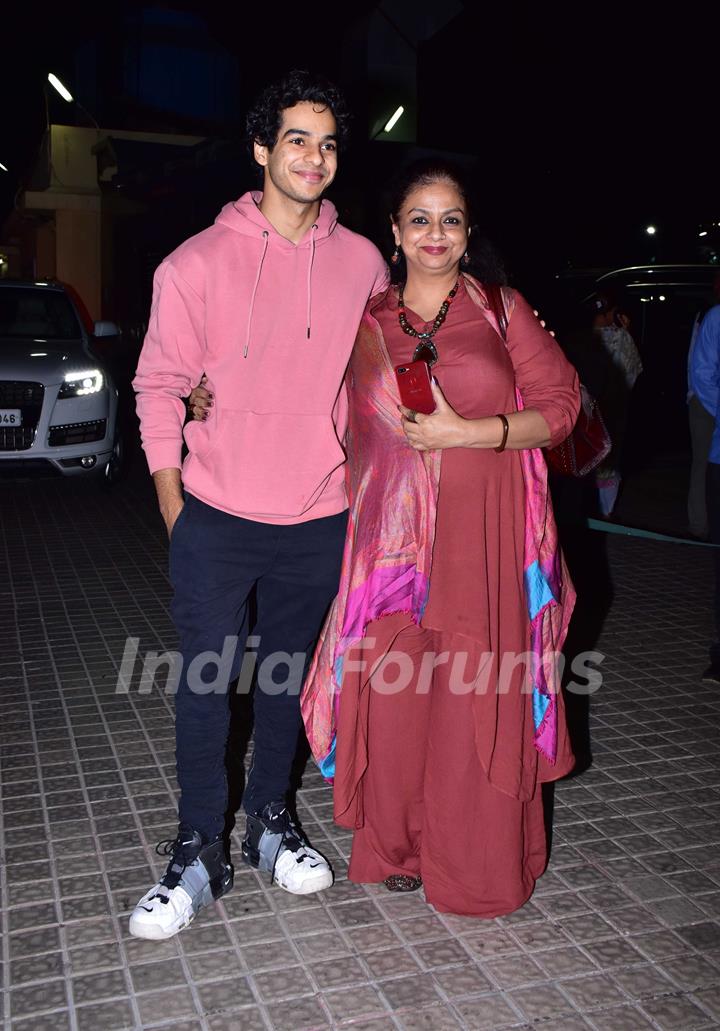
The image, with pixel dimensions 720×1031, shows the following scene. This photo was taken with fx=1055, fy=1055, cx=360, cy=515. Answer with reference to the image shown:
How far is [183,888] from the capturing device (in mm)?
2910

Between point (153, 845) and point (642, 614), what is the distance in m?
3.68

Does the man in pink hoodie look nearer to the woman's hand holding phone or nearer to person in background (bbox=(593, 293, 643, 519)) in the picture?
the woman's hand holding phone

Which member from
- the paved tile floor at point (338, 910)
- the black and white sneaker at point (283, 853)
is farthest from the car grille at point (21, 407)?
the black and white sneaker at point (283, 853)

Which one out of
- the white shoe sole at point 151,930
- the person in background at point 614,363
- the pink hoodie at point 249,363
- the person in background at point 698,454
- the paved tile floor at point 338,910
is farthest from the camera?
the person in background at point 614,363

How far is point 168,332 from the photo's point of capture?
A: 2.70 metres

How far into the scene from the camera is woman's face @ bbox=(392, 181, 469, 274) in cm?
276

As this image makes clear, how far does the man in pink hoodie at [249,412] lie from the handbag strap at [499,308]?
0.33m

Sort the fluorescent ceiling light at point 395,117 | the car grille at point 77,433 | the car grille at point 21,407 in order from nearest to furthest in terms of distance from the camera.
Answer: the car grille at point 21,407 → the car grille at point 77,433 → the fluorescent ceiling light at point 395,117

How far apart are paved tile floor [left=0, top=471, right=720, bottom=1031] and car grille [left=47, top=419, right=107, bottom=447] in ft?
13.1

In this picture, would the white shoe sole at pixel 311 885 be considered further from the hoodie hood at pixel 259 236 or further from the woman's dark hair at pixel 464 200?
the woman's dark hair at pixel 464 200

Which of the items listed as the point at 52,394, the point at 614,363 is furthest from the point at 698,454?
the point at 52,394

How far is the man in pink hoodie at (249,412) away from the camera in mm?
2723

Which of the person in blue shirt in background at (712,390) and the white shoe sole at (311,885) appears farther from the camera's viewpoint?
the person in blue shirt in background at (712,390)

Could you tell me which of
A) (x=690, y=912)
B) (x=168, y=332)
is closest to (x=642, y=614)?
(x=690, y=912)
